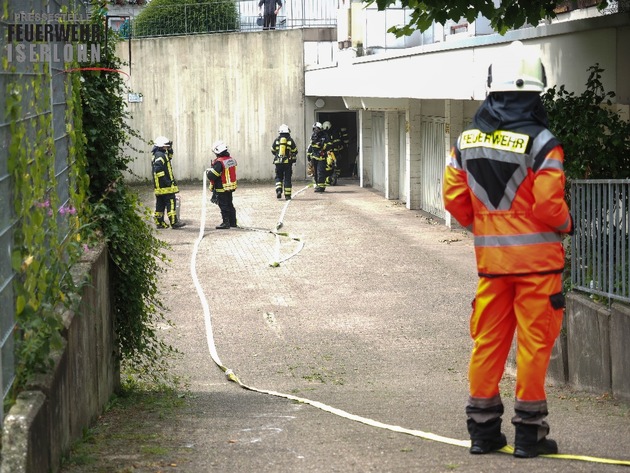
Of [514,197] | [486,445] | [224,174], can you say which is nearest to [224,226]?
[224,174]

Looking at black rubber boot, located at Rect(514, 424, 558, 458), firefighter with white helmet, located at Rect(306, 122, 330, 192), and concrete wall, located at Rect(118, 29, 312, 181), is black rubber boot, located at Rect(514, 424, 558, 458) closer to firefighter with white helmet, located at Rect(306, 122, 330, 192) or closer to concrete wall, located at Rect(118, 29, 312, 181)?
firefighter with white helmet, located at Rect(306, 122, 330, 192)

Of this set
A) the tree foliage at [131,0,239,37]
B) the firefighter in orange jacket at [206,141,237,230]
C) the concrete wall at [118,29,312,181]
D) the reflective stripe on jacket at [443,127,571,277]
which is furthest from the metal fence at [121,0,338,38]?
the reflective stripe on jacket at [443,127,571,277]

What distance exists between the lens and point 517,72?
552cm

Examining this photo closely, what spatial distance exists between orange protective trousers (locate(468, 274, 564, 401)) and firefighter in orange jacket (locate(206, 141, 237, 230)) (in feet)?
55.1

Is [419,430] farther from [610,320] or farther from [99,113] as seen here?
[99,113]

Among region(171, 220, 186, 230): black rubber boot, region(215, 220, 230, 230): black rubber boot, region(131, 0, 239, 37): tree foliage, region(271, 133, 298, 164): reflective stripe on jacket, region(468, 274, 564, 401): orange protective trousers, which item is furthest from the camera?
region(131, 0, 239, 37): tree foliage

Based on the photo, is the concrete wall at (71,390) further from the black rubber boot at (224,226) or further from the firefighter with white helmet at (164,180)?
the black rubber boot at (224,226)

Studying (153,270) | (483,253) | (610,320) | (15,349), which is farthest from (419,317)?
(15,349)

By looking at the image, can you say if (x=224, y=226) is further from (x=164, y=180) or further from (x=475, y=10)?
(x=475, y=10)

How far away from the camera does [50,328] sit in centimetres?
519

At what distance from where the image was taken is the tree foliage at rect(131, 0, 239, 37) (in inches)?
1480

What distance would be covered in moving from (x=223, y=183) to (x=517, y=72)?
1727cm

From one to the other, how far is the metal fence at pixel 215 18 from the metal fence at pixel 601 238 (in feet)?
93.8

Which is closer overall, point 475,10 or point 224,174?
point 475,10
